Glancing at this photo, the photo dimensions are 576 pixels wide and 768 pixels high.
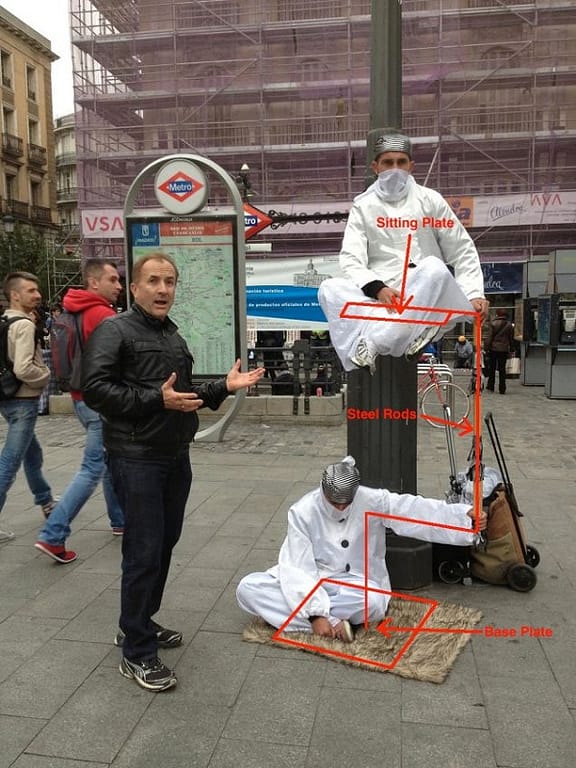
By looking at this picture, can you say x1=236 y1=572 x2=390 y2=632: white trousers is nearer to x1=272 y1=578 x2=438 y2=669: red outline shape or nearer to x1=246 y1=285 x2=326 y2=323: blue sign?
x1=272 y1=578 x2=438 y2=669: red outline shape

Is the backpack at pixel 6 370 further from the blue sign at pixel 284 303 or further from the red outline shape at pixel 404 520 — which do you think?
the blue sign at pixel 284 303

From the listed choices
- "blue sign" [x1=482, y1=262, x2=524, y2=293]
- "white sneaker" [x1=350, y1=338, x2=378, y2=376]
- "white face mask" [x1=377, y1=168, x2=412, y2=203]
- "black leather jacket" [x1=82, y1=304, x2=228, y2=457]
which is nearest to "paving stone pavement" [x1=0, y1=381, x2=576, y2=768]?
"black leather jacket" [x1=82, y1=304, x2=228, y2=457]

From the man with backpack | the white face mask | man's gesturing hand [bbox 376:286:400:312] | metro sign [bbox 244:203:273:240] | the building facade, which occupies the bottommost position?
the man with backpack

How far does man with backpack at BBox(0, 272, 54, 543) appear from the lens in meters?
4.53

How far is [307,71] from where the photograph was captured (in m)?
20.5

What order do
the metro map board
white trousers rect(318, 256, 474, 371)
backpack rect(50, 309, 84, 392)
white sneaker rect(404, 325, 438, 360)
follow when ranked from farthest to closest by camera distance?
1. the metro map board
2. backpack rect(50, 309, 84, 392)
3. white sneaker rect(404, 325, 438, 360)
4. white trousers rect(318, 256, 474, 371)

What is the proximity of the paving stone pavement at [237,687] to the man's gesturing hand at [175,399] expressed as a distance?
4.00ft

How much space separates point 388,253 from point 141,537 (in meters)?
1.80

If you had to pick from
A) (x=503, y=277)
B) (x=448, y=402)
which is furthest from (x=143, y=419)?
(x=503, y=277)

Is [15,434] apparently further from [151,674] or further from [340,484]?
[340,484]

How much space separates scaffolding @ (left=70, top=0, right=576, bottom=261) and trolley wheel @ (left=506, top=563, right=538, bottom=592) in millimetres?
17032

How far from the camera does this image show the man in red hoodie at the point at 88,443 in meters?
4.23

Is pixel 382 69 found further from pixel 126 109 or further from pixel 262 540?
pixel 126 109

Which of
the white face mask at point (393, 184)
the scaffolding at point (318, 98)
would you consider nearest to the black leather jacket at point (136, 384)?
the white face mask at point (393, 184)
